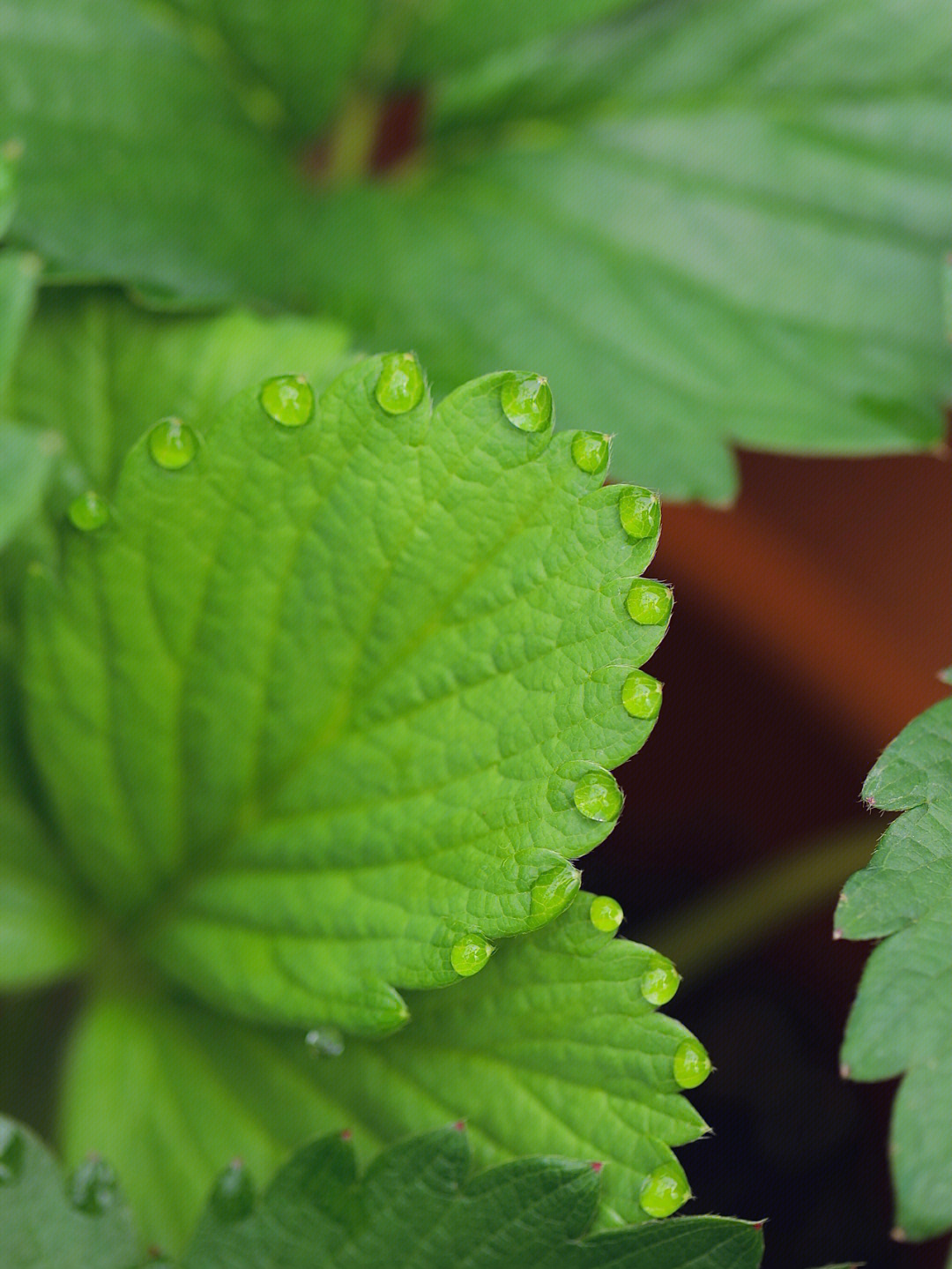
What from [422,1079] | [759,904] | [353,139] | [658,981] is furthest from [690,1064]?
[353,139]

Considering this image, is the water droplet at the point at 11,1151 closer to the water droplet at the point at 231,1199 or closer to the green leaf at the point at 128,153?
the water droplet at the point at 231,1199

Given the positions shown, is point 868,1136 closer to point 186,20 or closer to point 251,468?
point 251,468

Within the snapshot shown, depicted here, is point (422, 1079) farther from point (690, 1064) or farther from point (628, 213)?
point (628, 213)

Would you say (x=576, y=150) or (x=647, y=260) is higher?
(x=576, y=150)

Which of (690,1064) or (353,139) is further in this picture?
(353,139)

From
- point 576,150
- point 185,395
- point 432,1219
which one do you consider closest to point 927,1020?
point 432,1219

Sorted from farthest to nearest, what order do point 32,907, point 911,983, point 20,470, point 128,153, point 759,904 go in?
1. point 759,904
2. point 128,153
3. point 32,907
4. point 20,470
5. point 911,983

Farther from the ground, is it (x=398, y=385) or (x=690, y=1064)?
(x=398, y=385)

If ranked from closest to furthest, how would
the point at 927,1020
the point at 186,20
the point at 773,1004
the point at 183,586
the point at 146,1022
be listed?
the point at 927,1020, the point at 183,586, the point at 146,1022, the point at 186,20, the point at 773,1004
